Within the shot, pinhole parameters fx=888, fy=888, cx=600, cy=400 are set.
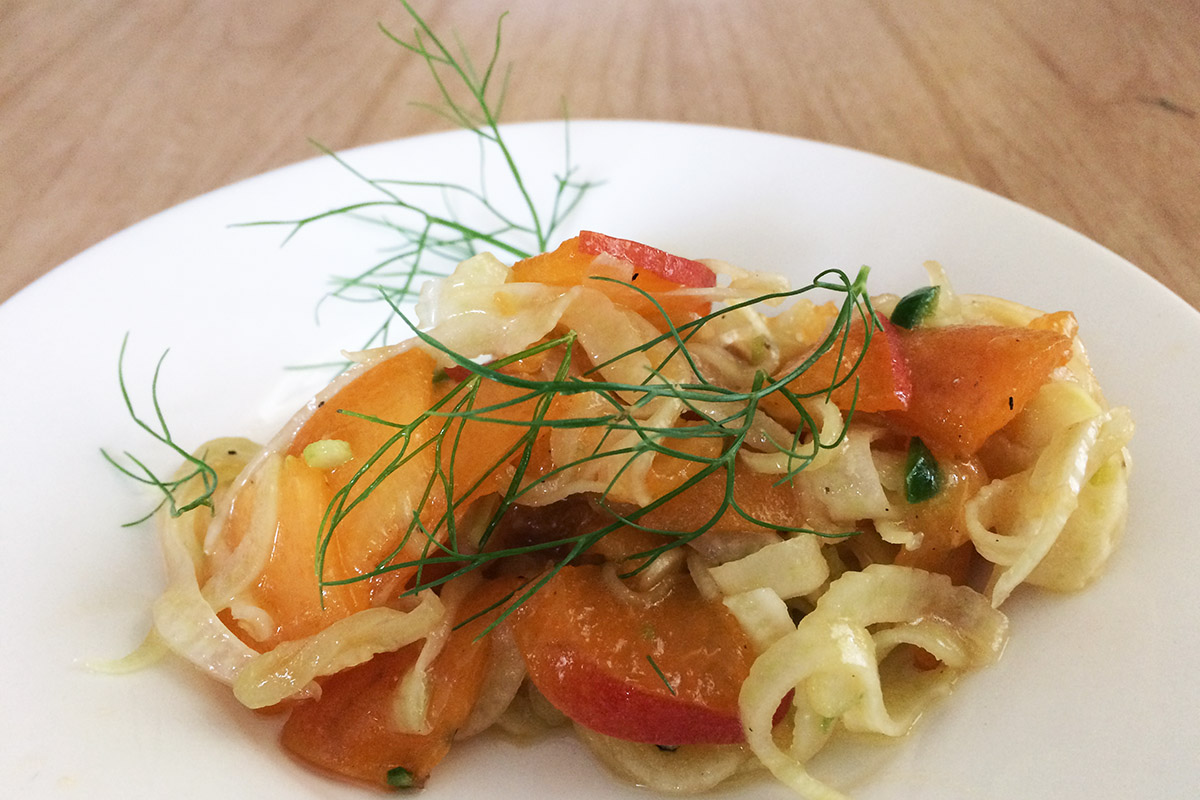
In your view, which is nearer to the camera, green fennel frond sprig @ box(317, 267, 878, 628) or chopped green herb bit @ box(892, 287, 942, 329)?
green fennel frond sprig @ box(317, 267, 878, 628)

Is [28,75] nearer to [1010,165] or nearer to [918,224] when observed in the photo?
[918,224]

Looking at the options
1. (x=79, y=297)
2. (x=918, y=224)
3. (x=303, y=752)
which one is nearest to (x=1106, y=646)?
(x=918, y=224)

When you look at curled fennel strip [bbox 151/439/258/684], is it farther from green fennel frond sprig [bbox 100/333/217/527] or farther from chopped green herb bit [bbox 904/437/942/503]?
chopped green herb bit [bbox 904/437/942/503]

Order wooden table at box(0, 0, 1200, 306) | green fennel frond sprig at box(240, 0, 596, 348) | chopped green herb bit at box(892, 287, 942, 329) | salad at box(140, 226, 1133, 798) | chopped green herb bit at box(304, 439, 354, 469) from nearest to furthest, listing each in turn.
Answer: salad at box(140, 226, 1133, 798)
chopped green herb bit at box(304, 439, 354, 469)
chopped green herb bit at box(892, 287, 942, 329)
green fennel frond sprig at box(240, 0, 596, 348)
wooden table at box(0, 0, 1200, 306)

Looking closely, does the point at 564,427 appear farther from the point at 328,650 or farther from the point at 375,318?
the point at 375,318

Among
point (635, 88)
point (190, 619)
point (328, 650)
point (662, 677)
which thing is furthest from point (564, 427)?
point (635, 88)

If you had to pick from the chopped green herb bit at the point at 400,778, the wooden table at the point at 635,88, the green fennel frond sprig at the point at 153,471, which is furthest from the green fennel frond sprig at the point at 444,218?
the chopped green herb bit at the point at 400,778

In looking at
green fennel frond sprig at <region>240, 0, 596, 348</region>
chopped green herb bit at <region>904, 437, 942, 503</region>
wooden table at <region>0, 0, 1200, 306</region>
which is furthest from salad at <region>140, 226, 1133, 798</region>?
wooden table at <region>0, 0, 1200, 306</region>
